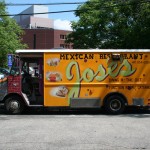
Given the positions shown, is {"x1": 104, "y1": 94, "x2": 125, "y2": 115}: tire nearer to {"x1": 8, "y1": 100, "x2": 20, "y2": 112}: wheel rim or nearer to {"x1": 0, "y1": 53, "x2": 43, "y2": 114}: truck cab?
{"x1": 0, "y1": 53, "x2": 43, "y2": 114}: truck cab

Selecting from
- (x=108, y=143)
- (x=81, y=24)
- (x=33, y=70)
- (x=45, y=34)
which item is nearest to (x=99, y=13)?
(x=81, y=24)

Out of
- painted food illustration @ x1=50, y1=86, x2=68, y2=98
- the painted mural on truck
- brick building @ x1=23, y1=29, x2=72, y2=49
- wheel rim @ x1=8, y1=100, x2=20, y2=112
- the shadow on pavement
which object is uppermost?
brick building @ x1=23, y1=29, x2=72, y2=49

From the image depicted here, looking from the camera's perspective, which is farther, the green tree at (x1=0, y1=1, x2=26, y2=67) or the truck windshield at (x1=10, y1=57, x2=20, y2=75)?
the green tree at (x1=0, y1=1, x2=26, y2=67)

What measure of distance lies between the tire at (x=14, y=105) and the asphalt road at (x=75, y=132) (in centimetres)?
31

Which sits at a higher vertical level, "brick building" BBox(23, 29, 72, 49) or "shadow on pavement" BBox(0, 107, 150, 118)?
"brick building" BBox(23, 29, 72, 49)

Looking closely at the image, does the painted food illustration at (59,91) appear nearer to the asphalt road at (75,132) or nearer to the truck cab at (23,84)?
the truck cab at (23,84)

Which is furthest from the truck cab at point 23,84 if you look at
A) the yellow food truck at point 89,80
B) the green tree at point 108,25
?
the green tree at point 108,25

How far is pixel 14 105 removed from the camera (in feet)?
52.6

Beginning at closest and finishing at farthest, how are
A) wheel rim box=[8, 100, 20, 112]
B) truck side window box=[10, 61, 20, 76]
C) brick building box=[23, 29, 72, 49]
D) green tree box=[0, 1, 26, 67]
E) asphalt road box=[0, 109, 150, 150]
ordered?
asphalt road box=[0, 109, 150, 150] → wheel rim box=[8, 100, 20, 112] → truck side window box=[10, 61, 20, 76] → green tree box=[0, 1, 26, 67] → brick building box=[23, 29, 72, 49]

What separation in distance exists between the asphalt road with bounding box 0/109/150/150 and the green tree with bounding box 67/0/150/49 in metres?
18.1

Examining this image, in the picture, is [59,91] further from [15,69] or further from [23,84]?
[15,69]

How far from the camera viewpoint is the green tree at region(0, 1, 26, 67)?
168 feet

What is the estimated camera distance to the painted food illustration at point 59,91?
52.6 feet

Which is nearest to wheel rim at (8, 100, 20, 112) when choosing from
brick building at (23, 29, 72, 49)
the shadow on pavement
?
the shadow on pavement
